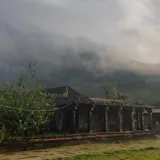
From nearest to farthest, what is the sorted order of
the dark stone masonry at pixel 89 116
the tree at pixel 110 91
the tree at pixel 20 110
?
the tree at pixel 20 110
the dark stone masonry at pixel 89 116
the tree at pixel 110 91

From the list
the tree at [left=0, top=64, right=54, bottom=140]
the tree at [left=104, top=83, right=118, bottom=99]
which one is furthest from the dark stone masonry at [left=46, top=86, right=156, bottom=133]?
the tree at [left=104, top=83, right=118, bottom=99]

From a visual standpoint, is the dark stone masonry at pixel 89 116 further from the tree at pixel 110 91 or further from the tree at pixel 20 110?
the tree at pixel 110 91

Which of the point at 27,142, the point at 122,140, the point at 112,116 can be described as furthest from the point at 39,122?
the point at 112,116

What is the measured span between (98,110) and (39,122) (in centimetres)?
813

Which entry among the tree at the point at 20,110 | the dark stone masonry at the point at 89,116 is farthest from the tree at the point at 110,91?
the tree at the point at 20,110

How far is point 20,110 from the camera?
1438 cm

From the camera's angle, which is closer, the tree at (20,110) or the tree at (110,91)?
the tree at (20,110)

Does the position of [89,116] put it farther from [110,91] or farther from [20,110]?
[110,91]

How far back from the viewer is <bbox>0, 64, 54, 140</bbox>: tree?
14.4m

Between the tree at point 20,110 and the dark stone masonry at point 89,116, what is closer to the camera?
the tree at point 20,110

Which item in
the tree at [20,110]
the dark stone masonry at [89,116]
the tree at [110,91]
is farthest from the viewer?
the tree at [110,91]

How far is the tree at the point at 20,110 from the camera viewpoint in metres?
14.4

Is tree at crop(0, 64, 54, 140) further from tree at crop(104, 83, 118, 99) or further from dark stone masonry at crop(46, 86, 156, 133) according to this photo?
tree at crop(104, 83, 118, 99)

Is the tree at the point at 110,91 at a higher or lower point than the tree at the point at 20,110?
higher
